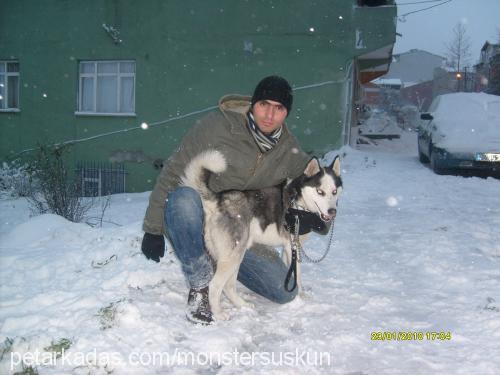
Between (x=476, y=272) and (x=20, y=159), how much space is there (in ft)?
39.9

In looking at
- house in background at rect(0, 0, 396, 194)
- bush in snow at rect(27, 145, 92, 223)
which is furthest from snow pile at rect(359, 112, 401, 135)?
bush in snow at rect(27, 145, 92, 223)

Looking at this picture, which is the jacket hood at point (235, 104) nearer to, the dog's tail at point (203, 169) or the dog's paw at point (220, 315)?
the dog's tail at point (203, 169)

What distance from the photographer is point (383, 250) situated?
4379 mm

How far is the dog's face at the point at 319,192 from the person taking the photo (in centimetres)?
314

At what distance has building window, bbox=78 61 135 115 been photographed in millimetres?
11203

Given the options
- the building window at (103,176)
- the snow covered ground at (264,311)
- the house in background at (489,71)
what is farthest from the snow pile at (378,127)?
the snow covered ground at (264,311)

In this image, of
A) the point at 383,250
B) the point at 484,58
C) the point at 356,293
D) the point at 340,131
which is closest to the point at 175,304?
the point at 356,293

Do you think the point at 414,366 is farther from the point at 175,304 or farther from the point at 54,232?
the point at 54,232

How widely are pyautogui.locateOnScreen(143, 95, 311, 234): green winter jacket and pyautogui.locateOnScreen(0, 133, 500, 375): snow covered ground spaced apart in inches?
26.3

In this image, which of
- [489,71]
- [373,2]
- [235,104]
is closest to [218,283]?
[235,104]

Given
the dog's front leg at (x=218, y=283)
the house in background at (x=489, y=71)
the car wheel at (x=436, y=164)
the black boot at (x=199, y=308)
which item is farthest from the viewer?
the house in background at (x=489, y=71)

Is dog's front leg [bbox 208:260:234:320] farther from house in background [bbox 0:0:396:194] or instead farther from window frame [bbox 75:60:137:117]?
window frame [bbox 75:60:137:117]

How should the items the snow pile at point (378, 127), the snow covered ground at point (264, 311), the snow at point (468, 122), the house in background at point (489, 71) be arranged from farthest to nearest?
the house in background at point (489, 71) → the snow pile at point (378, 127) → the snow at point (468, 122) → the snow covered ground at point (264, 311)

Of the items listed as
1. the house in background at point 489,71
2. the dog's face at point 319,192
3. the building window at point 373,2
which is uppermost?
the house in background at point 489,71
